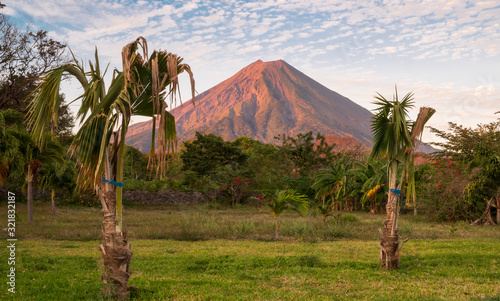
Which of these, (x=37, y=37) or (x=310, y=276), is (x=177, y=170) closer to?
(x=37, y=37)

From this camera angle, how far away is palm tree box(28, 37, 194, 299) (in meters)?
4.72

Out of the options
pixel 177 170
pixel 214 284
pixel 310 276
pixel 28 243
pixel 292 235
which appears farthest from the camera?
pixel 177 170

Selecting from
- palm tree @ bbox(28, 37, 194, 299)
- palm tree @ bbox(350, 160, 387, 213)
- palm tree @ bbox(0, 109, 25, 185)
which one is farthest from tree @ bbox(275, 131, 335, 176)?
palm tree @ bbox(28, 37, 194, 299)

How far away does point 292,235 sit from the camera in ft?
40.5

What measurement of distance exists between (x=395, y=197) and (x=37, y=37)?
2511 cm

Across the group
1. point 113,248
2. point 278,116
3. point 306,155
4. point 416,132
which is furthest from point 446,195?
point 278,116

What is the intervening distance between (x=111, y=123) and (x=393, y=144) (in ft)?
17.7

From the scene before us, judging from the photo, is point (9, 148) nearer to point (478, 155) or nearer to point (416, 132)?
point (416, 132)

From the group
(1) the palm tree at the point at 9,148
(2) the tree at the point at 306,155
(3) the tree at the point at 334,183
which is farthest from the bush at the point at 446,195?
(1) the palm tree at the point at 9,148

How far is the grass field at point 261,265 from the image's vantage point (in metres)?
5.70

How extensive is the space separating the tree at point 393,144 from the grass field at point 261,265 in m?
0.47

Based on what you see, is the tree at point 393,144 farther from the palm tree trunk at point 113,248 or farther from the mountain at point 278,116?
the mountain at point 278,116

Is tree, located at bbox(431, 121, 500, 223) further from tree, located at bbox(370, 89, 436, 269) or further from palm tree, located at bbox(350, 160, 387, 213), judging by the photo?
tree, located at bbox(370, 89, 436, 269)

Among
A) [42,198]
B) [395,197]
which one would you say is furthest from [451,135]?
[42,198]
